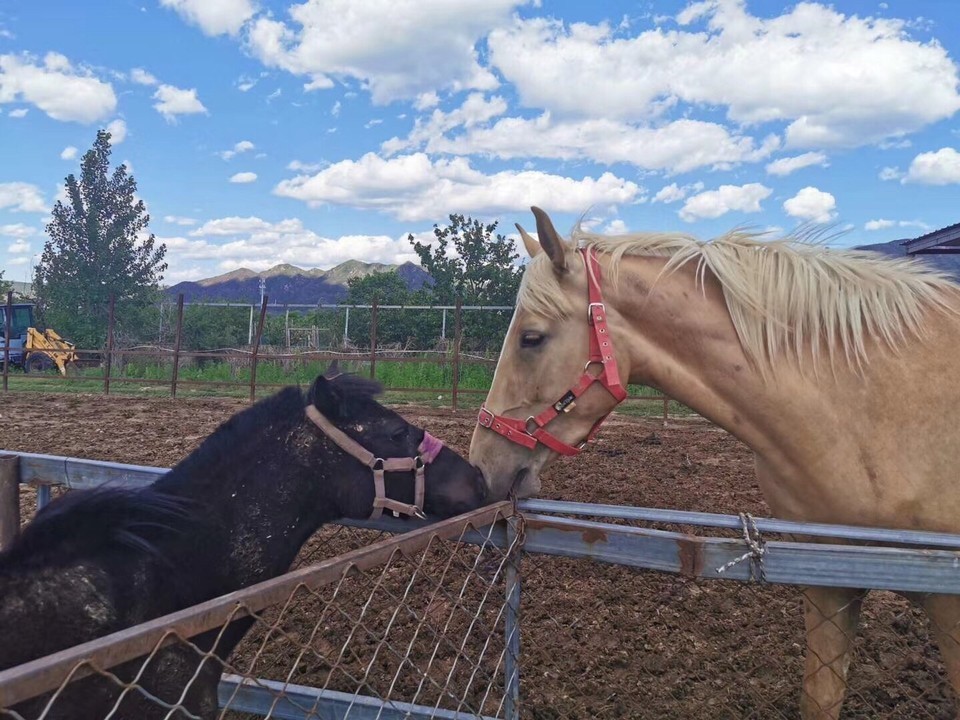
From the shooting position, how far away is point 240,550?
6.86 feet

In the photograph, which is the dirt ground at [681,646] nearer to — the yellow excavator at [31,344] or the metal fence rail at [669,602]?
the metal fence rail at [669,602]

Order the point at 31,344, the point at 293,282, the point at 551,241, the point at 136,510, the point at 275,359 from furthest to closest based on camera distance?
the point at 293,282, the point at 31,344, the point at 275,359, the point at 551,241, the point at 136,510

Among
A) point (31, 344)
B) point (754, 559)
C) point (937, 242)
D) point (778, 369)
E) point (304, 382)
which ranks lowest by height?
point (304, 382)

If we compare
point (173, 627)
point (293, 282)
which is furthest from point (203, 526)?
point (293, 282)

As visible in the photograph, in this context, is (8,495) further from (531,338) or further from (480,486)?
(531,338)

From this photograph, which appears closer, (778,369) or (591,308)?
(778,369)

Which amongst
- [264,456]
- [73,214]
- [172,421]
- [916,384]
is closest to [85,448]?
[172,421]

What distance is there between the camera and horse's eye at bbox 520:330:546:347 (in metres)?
2.31

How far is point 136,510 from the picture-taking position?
1.91m

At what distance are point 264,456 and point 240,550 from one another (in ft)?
1.02

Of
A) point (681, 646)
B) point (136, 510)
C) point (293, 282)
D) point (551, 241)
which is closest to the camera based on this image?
point (136, 510)

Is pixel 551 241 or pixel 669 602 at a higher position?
pixel 551 241

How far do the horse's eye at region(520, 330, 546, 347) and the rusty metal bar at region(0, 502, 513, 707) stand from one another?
883mm

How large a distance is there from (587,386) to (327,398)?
35.4 inches
